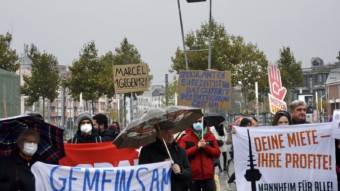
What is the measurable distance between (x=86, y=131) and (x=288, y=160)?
2.64 meters

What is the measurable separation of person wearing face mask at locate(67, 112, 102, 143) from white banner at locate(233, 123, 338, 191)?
6.44 ft

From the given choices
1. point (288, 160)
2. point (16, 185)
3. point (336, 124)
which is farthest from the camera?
point (288, 160)

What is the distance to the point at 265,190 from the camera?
8570 millimetres

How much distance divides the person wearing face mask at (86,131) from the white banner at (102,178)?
211cm

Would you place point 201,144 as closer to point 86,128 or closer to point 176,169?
point 86,128

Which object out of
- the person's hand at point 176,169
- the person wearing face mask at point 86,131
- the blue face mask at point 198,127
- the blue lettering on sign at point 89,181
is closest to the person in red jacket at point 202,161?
the blue face mask at point 198,127

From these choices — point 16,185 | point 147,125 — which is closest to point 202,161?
point 147,125

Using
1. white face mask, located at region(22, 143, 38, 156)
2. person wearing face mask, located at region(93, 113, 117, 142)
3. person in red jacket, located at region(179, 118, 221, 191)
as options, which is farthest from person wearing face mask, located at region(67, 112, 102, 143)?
white face mask, located at region(22, 143, 38, 156)

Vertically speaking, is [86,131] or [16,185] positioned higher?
[86,131]

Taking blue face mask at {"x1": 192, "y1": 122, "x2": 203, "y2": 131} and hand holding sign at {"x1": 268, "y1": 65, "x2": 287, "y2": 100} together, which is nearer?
blue face mask at {"x1": 192, "y1": 122, "x2": 203, "y2": 131}

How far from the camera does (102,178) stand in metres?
7.28

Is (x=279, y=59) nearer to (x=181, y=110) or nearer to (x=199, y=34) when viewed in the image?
(x=199, y=34)

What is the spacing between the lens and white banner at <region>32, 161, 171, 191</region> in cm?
709

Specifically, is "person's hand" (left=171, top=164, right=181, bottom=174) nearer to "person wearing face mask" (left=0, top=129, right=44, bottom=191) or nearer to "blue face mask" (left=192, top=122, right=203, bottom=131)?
"person wearing face mask" (left=0, top=129, right=44, bottom=191)
